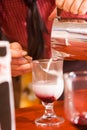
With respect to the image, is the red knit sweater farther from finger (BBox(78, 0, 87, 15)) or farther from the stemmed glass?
the stemmed glass

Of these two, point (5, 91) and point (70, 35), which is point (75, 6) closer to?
point (70, 35)

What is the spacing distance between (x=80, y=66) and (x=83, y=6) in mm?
624

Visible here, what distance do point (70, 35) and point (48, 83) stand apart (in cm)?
18

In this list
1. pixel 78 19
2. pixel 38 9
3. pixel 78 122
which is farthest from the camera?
pixel 38 9

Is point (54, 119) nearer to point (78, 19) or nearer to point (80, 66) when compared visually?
point (78, 19)

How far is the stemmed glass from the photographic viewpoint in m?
0.91

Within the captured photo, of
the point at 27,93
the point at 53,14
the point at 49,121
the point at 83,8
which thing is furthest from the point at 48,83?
the point at 27,93

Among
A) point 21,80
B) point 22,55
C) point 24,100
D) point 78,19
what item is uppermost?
point 78,19

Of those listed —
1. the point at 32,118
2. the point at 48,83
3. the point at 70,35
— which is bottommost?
the point at 32,118

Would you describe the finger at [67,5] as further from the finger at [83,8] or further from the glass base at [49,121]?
the glass base at [49,121]

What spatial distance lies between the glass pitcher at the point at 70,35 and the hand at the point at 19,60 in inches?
4.1

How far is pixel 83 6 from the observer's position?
107 centimetres

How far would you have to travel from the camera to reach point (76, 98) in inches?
30.3

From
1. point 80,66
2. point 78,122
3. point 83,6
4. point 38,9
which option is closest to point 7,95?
point 78,122
